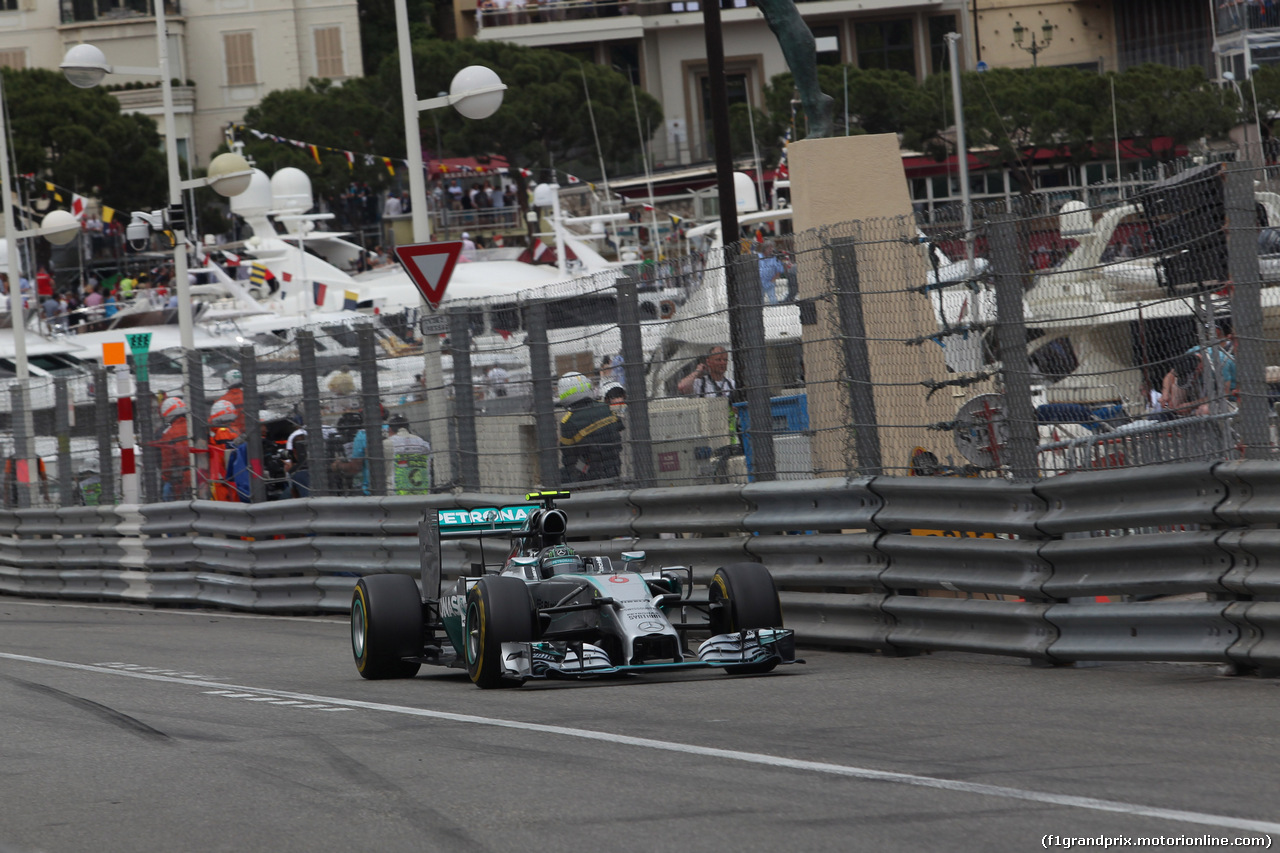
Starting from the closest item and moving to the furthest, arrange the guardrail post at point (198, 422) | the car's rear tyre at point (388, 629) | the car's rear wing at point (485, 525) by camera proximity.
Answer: the car's rear wing at point (485, 525) < the car's rear tyre at point (388, 629) < the guardrail post at point (198, 422)

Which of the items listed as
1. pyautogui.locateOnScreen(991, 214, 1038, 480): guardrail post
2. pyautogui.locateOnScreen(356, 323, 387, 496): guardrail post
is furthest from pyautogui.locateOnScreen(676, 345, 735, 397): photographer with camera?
pyautogui.locateOnScreen(356, 323, 387, 496): guardrail post

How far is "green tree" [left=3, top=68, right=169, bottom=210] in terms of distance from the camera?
57.1 metres

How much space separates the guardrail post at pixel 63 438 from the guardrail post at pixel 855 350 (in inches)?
465

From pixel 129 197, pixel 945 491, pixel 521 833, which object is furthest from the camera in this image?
pixel 129 197

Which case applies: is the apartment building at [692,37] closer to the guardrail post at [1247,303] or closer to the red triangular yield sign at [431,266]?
the red triangular yield sign at [431,266]

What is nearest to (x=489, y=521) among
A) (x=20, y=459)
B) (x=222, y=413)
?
(x=222, y=413)

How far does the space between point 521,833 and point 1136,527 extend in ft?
14.0

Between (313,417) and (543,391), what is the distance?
135 inches

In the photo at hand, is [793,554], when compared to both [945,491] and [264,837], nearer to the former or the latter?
[945,491]

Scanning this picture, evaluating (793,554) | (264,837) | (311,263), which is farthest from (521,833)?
(311,263)

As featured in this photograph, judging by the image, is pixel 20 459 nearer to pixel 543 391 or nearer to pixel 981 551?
pixel 543 391

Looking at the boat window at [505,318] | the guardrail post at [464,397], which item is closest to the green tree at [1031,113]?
the guardrail post at [464,397]

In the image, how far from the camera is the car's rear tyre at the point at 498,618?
29.0 feet

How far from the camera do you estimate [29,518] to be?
792 inches
